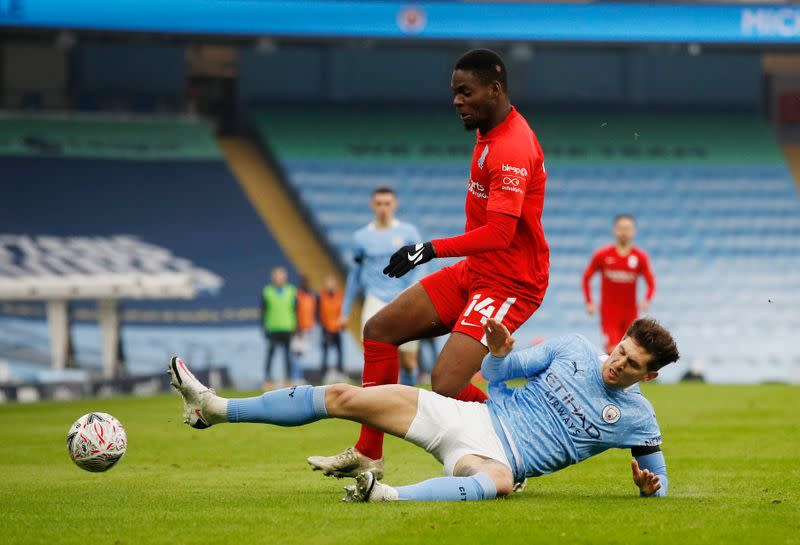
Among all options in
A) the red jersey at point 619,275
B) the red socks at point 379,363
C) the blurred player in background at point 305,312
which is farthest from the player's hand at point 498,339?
the blurred player in background at point 305,312

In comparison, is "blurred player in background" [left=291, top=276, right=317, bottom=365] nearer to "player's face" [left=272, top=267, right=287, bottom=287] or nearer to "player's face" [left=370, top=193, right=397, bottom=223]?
"player's face" [left=272, top=267, right=287, bottom=287]

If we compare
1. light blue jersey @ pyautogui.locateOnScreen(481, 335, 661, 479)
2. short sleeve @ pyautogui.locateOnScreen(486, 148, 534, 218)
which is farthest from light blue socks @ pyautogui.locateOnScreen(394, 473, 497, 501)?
short sleeve @ pyautogui.locateOnScreen(486, 148, 534, 218)

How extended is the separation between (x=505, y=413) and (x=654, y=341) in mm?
919

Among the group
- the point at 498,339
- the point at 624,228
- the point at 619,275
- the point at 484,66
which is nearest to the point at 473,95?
the point at 484,66

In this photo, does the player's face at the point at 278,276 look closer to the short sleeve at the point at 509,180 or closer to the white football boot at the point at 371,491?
the short sleeve at the point at 509,180

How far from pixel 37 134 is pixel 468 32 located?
1016 centimetres

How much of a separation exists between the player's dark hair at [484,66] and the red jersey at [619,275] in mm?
10220

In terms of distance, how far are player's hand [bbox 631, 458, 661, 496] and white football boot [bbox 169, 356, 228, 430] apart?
2178 millimetres

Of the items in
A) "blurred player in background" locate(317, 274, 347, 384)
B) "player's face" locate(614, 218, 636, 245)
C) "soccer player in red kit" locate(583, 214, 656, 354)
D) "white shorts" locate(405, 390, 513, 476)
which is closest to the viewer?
"white shorts" locate(405, 390, 513, 476)

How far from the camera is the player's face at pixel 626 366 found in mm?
6758

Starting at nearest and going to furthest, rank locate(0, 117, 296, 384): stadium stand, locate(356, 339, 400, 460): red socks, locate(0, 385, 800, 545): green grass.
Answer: locate(0, 385, 800, 545): green grass
locate(356, 339, 400, 460): red socks
locate(0, 117, 296, 384): stadium stand

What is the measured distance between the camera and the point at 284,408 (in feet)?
22.1

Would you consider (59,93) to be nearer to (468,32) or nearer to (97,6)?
(97,6)

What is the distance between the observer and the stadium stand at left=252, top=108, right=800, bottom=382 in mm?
28062
